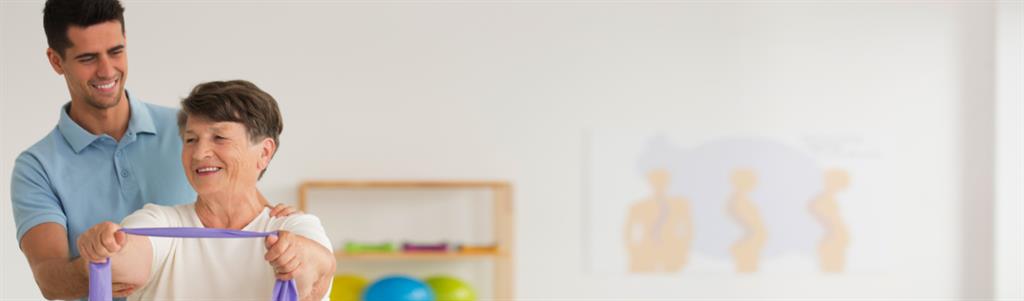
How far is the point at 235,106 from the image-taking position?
1.87m

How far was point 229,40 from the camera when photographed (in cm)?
506

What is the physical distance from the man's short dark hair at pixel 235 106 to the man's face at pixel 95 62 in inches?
7.5

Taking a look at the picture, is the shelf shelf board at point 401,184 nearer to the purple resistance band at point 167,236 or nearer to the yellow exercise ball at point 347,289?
the yellow exercise ball at point 347,289

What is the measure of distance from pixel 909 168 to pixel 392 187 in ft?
8.79

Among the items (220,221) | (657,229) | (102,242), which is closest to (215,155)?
(220,221)

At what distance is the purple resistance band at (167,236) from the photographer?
1682 millimetres

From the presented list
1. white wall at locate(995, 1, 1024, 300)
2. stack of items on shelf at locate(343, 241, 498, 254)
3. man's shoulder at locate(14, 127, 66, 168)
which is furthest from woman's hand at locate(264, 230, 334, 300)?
white wall at locate(995, 1, 1024, 300)

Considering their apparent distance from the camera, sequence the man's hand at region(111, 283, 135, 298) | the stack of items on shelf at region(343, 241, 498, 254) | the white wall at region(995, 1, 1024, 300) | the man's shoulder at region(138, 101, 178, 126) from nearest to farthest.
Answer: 1. the man's hand at region(111, 283, 135, 298)
2. the man's shoulder at region(138, 101, 178, 126)
3. the stack of items on shelf at region(343, 241, 498, 254)
4. the white wall at region(995, 1, 1024, 300)

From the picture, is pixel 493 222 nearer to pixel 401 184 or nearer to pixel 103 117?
pixel 401 184

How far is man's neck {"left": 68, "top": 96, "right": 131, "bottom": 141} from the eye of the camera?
2.07 meters

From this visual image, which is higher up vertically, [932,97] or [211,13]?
[211,13]

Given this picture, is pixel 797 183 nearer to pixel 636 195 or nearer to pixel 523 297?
pixel 636 195

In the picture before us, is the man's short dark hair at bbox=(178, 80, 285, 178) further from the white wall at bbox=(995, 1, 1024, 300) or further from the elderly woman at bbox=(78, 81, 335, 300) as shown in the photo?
the white wall at bbox=(995, 1, 1024, 300)

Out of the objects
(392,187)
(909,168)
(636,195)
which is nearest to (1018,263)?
(909,168)
